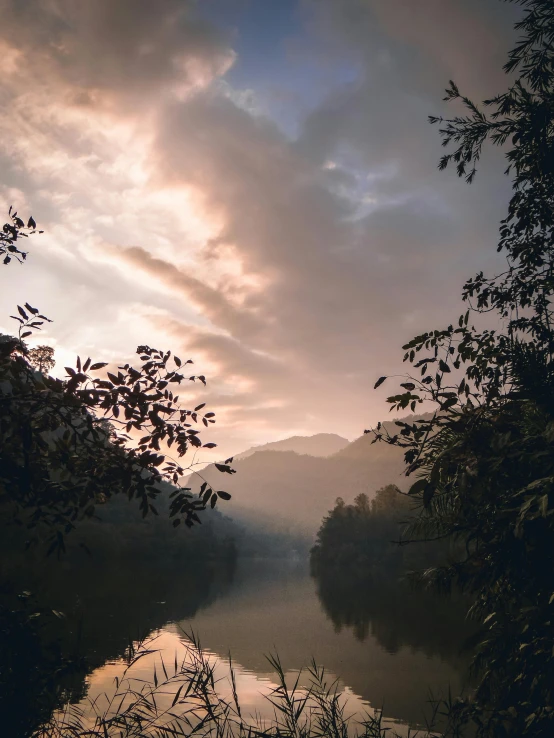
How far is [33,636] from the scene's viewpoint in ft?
16.1

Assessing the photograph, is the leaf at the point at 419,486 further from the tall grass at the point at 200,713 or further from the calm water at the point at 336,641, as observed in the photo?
the calm water at the point at 336,641

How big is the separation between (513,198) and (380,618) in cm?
4093

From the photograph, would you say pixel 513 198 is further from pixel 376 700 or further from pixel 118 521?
pixel 118 521

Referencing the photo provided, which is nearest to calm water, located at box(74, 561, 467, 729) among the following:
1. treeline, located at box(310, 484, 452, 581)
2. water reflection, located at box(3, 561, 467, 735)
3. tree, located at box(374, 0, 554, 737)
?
water reflection, located at box(3, 561, 467, 735)

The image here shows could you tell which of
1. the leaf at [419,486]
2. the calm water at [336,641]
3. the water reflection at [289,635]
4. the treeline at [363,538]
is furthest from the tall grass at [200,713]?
the treeline at [363,538]

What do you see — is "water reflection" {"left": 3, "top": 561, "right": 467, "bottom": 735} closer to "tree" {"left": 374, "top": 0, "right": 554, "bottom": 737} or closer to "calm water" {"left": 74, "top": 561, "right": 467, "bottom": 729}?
"calm water" {"left": 74, "top": 561, "right": 467, "bottom": 729}

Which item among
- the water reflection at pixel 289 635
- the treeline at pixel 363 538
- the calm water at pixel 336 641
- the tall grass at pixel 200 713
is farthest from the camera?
the treeline at pixel 363 538

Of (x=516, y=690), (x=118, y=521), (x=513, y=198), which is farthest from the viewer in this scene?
(x=118, y=521)

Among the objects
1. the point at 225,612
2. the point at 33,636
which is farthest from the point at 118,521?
the point at 33,636

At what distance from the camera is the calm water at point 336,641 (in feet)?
60.5

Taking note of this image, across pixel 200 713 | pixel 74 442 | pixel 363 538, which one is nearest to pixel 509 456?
pixel 74 442

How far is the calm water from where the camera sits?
1844cm

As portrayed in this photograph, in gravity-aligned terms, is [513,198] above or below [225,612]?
above

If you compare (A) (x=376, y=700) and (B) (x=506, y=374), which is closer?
(B) (x=506, y=374)
